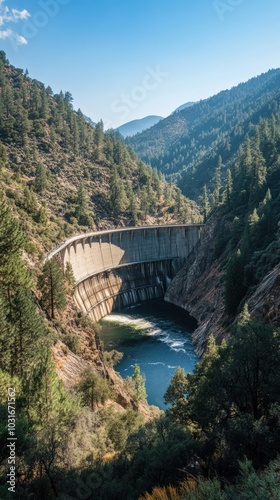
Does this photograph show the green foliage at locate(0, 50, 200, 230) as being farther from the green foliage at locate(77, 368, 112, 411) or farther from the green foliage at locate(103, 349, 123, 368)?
the green foliage at locate(77, 368, 112, 411)

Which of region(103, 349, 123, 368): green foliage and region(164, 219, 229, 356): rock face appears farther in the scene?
region(164, 219, 229, 356): rock face

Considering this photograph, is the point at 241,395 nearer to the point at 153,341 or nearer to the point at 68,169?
the point at 153,341

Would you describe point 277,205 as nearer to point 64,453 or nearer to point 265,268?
point 265,268

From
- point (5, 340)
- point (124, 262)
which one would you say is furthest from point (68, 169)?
point (5, 340)

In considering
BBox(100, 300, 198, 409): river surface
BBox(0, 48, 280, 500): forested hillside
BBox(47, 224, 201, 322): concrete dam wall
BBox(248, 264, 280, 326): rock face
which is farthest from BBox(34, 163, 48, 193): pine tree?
BBox(248, 264, 280, 326): rock face

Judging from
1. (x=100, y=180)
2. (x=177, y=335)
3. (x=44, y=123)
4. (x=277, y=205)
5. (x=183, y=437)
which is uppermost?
(x=44, y=123)

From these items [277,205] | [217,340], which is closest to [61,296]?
[217,340]
